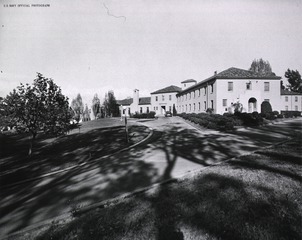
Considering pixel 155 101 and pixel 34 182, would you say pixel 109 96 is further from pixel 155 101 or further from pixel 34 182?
pixel 34 182

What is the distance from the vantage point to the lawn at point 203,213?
297 cm

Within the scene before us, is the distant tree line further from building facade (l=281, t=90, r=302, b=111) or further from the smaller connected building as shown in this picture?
building facade (l=281, t=90, r=302, b=111)

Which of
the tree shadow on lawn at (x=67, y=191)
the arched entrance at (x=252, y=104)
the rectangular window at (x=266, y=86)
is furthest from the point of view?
the rectangular window at (x=266, y=86)

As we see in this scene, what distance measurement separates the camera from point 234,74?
31.0 meters

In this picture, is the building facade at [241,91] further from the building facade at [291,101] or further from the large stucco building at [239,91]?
the building facade at [291,101]

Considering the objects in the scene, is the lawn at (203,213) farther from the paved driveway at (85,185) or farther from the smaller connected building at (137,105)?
the smaller connected building at (137,105)

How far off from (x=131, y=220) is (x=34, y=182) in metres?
5.32

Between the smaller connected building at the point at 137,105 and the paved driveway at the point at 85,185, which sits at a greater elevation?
the smaller connected building at the point at 137,105

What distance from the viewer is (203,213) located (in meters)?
3.47

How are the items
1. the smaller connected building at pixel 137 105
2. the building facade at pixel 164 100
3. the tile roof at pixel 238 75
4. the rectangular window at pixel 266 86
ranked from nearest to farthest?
the tile roof at pixel 238 75, the rectangular window at pixel 266 86, the building facade at pixel 164 100, the smaller connected building at pixel 137 105

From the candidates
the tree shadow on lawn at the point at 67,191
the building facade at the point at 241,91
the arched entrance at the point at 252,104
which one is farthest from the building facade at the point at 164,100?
the tree shadow on lawn at the point at 67,191

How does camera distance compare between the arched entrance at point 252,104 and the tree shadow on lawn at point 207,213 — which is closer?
the tree shadow on lawn at point 207,213

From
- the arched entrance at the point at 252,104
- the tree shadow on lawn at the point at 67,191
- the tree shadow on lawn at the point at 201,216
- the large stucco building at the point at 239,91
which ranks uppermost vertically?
the large stucco building at the point at 239,91

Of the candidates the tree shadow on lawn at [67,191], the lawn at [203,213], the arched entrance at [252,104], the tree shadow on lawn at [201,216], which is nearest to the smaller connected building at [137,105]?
the arched entrance at [252,104]
